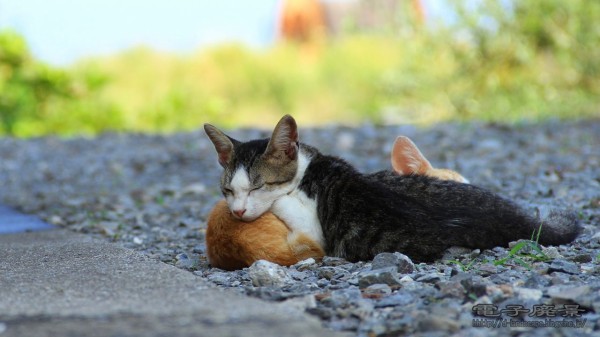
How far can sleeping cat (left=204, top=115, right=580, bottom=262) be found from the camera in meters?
3.32

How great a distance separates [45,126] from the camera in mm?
12352

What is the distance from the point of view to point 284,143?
3680mm

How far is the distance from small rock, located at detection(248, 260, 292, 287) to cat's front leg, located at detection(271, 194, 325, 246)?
1.77 feet

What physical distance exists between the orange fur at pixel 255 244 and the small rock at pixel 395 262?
17.3 inches

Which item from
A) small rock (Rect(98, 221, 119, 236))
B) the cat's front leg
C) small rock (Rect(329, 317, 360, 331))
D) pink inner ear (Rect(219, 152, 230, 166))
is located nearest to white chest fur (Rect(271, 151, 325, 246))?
the cat's front leg

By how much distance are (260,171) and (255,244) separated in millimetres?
414

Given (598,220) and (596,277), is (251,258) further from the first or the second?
(598,220)

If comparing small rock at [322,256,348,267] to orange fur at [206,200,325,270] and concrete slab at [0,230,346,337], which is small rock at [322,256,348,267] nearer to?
orange fur at [206,200,325,270]

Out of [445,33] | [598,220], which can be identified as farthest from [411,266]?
[445,33]

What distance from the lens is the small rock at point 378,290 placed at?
2.72 metres

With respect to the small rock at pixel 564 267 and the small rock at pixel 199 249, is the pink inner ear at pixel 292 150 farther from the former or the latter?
the small rock at pixel 564 267

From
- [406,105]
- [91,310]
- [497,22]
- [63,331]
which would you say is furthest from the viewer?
[406,105]

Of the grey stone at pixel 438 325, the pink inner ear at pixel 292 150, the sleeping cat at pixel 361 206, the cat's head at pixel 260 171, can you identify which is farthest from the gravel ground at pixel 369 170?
the pink inner ear at pixel 292 150

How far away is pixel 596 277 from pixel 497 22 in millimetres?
9836
